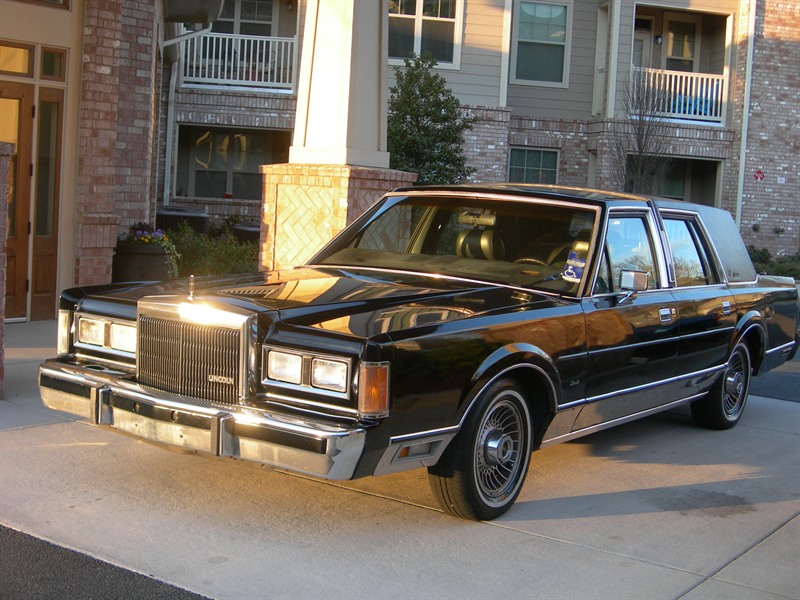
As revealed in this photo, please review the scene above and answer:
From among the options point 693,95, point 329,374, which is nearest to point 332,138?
point 329,374

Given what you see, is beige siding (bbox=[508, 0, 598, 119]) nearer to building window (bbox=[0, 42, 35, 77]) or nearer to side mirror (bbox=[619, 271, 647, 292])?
building window (bbox=[0, 42, 35, 77])

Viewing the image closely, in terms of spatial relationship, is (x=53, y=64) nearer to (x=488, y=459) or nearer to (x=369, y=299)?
(x=369, y=299)

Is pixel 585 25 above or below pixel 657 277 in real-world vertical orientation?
above

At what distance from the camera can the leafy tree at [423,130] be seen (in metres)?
16.3

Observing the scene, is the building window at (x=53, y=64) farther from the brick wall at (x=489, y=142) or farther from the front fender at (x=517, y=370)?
the brick wall at (x=489, y=142)

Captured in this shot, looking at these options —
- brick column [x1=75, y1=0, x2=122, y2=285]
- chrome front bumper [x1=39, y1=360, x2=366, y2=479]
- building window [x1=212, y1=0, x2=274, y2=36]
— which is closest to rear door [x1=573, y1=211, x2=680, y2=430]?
chrome front bumper [x1=39, y1=360, x2=366, y2=479]

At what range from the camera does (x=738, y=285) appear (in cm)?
783

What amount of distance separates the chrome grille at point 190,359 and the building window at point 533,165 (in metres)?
18.4

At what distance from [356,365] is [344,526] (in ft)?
3.42

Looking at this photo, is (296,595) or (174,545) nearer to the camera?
(296,595)

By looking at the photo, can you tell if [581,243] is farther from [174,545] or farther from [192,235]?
[192,235]

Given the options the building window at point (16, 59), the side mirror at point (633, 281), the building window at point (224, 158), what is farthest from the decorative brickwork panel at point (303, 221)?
the building window at point (224, 158)

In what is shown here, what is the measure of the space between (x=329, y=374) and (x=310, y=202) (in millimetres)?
5175

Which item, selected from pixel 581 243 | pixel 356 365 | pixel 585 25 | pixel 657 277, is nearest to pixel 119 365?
pixel 356 365
